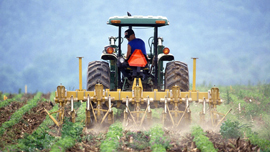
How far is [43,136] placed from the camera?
8.16m

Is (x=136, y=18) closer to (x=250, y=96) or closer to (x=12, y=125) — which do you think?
(x=12, y=125)

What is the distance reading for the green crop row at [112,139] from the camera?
6.80m

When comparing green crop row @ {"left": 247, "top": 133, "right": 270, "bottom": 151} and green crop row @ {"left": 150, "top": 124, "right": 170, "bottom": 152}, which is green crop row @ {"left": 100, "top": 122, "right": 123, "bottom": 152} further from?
green crop row @ {"left": 247, "top": 133, "right": 270, "bottom": 151}

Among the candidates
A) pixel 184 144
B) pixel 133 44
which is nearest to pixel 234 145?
pixel 184 144

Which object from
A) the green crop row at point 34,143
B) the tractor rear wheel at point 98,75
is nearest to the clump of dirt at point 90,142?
the green crop row at point 34,143

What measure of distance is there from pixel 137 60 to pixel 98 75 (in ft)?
3.82

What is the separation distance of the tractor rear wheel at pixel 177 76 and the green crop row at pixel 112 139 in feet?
6.64

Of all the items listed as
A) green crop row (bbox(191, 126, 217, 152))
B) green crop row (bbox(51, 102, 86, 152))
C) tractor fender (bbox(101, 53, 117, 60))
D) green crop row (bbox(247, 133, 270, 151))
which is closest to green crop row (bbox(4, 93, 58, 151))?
green crop row (bbox(51, 102, 86, 152))

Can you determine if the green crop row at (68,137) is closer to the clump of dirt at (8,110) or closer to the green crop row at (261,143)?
the green crop row at (261,143)

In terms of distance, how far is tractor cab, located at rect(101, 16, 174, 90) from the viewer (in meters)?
A: 9.48

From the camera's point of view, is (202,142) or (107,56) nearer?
(202,142)

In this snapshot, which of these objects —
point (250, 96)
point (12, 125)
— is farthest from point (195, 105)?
point (12, 125)

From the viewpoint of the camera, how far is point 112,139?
7434 millimetres

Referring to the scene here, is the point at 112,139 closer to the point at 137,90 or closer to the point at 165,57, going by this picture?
the point at 137,90
